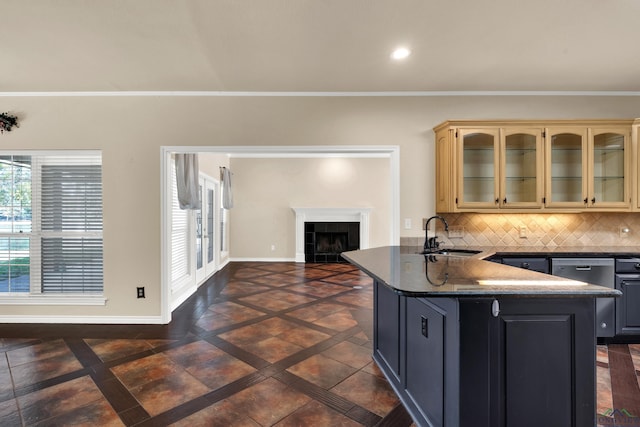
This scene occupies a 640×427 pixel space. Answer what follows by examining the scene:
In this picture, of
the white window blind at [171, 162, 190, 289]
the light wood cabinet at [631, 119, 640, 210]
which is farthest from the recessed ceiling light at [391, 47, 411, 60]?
the white window blind at [171, 162, 190, 289]

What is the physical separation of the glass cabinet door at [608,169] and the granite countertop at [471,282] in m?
2.16

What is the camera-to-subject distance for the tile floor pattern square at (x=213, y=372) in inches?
73.7

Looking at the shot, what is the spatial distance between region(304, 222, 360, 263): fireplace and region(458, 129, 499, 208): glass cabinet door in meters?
4.48

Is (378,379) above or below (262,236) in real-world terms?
below

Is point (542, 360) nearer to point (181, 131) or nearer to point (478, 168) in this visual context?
point (478, 168)

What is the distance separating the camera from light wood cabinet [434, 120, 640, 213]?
121 inches

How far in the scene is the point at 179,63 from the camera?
8.98 ft

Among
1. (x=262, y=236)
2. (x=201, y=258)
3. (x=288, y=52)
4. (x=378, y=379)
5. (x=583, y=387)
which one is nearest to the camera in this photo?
(x=583, y=387)

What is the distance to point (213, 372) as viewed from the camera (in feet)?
7.70

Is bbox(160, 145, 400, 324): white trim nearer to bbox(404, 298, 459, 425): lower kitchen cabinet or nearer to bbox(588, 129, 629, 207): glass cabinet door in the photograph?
bbox(404, 298, 459, 425): lower kitchen cabinet

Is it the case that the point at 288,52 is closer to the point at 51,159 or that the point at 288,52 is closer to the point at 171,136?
the point at 171,136

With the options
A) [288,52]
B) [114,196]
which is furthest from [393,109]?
[114,196]

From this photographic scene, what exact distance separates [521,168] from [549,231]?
2.63 feet

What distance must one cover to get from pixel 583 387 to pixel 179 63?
3.41 m
